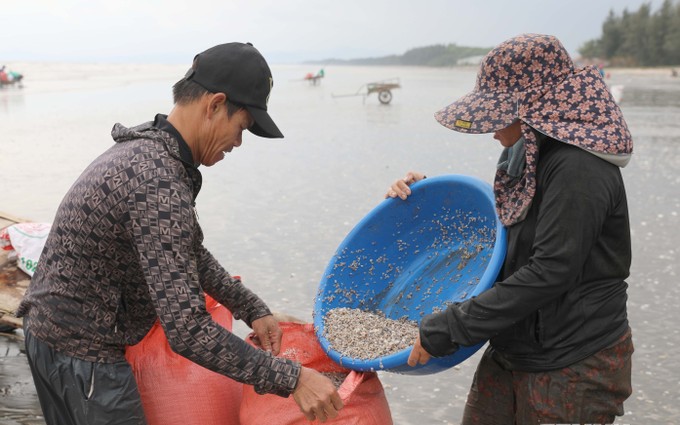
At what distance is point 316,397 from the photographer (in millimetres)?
1961

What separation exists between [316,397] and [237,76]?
2.93ft

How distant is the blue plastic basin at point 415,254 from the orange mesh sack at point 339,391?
111 millimetres

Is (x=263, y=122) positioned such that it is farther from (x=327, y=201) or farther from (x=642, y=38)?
(x=642, y=38)

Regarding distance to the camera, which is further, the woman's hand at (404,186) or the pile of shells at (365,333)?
the woman's hand at (404,186)

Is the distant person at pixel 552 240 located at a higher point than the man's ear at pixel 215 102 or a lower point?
lower

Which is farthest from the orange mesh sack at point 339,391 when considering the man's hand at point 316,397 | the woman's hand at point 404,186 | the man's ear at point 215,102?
the man's ear at point 215,102

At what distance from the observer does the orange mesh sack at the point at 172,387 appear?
2.34 meters

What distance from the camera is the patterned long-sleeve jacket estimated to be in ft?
5.63

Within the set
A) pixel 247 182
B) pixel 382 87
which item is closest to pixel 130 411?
pixel 247 182

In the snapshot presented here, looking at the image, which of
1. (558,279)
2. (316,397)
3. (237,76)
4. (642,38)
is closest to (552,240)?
(558,279)

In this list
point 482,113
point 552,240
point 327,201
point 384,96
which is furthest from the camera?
point 384,96

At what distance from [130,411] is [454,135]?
417 inches

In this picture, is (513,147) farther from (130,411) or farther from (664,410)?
(664,410)

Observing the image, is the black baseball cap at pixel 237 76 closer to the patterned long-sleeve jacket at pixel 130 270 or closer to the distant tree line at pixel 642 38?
the patterned long-sleeve jacket at pixel 130 270
